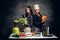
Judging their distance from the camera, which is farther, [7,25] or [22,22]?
[7,25]

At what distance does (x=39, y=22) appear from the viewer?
2424mm

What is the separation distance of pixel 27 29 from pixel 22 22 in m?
0.11

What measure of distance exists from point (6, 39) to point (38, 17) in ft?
1.61

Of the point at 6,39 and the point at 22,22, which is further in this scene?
the point at 6,39

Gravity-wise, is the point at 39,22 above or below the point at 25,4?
below

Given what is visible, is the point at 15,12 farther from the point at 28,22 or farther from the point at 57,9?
the point at 57,9

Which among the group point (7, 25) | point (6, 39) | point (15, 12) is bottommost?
point (6, 39)

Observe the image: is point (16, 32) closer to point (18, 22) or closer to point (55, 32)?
point (18, 22)

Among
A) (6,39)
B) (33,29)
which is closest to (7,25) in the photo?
(6,39)

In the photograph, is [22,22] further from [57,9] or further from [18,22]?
[57,9]

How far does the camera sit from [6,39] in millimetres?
2496

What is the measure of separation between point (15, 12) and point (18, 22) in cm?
20

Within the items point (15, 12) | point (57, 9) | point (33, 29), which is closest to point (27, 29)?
point (33, 29)

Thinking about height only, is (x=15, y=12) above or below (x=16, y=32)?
above
